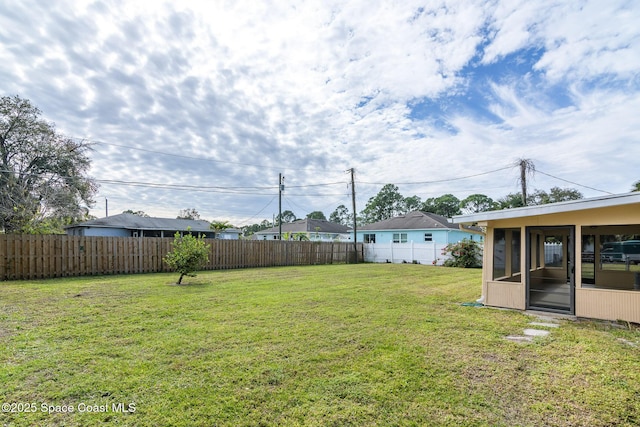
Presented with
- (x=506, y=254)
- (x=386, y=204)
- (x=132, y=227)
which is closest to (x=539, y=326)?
(x=506, y=254)

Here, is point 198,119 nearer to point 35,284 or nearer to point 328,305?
point 35,284

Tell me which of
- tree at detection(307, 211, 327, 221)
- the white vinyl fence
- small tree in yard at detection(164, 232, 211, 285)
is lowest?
the white vinyl fence

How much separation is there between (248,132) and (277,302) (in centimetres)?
1215

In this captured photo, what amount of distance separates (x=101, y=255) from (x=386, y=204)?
147 ft

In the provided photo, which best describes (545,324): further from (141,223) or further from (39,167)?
(141,223)

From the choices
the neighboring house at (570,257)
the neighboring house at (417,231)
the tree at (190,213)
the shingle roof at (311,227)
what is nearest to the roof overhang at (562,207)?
the neighboring house at (570,257)

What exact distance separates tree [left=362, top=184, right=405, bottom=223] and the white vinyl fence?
2975 centimetres

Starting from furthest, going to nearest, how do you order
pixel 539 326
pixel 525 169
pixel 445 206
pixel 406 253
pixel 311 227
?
pixel 445 206 → pixel 311 227 → pixel 406 253 → pixel 525 169 → pixel 539 326

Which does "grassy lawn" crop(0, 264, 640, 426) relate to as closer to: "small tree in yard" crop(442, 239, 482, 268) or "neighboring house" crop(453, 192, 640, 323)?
"neighboring house" crop(453, 192, 640, 323)

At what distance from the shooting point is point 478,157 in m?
19.8

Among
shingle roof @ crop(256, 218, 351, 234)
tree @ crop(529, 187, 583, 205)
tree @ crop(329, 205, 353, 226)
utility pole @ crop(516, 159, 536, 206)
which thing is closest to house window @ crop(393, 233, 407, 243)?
shingle roof @ crop(256, 218, 351, 234)

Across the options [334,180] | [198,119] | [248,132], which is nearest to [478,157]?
[334,180]

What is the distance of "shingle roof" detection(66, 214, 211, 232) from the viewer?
23000 millimetres

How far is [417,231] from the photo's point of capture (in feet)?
84.2
